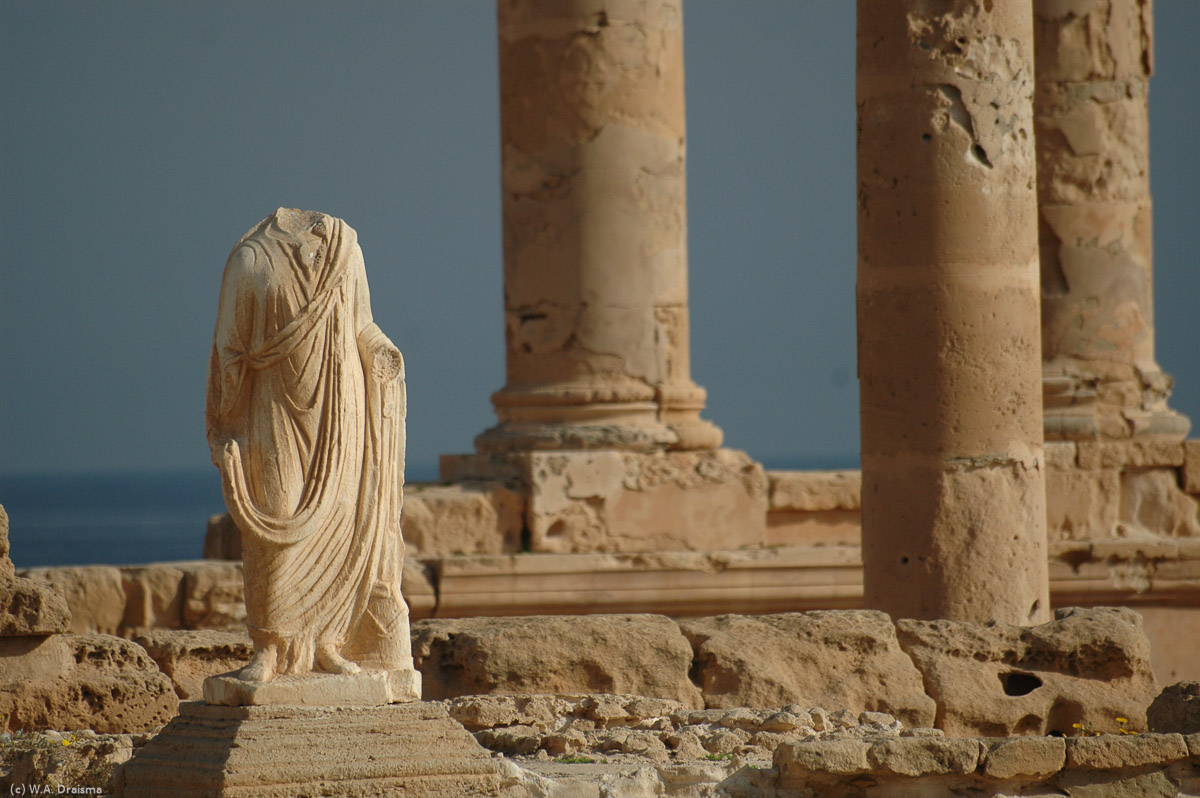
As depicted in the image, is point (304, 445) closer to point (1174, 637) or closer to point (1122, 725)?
point (1122, 725)

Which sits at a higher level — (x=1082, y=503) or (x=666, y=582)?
(x=1082, y=503)

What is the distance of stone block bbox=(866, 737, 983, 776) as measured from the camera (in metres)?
7.29

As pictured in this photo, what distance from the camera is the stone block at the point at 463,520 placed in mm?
12570

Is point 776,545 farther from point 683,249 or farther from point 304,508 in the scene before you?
point 304,508

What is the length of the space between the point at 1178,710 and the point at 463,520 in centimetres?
535

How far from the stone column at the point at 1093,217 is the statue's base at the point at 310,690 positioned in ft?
28.0

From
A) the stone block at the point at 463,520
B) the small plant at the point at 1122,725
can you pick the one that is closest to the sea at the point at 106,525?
the stone block at the point at 463,520

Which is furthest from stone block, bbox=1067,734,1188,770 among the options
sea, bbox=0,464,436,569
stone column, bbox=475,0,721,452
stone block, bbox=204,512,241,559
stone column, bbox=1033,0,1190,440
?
sea, bbox=0,464,436,569

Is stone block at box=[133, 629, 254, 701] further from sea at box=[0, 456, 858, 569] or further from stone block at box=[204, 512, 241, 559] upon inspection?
sea at box=[0, 456, 858, 569]

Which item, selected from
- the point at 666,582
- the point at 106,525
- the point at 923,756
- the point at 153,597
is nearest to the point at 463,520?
the point at 666,582

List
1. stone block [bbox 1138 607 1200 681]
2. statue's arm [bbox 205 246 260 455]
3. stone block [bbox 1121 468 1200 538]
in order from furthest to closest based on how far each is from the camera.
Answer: stone block [bbox 1121 468 1200 538]
stone block [bbox 1138 607 1200 681]
statue's arm [bbox 205 246 260 455]

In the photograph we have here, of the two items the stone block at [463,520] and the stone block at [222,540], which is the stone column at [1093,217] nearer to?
the stone block at [463,520]

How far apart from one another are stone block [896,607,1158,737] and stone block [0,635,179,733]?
3351 millimetres

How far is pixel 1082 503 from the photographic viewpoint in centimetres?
1413
